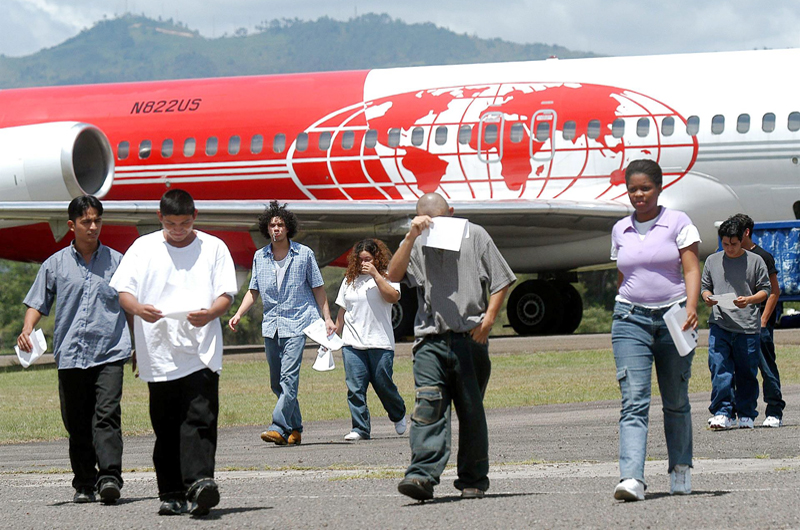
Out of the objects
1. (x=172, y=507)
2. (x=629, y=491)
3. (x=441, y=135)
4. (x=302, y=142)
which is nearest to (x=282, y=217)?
(x=172, y=507)

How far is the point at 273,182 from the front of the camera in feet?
72.1

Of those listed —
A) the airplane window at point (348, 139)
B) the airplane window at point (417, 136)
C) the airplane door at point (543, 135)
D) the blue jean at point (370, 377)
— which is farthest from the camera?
the airplane window at point (348, 139)

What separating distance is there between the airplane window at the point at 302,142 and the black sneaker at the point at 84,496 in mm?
14629

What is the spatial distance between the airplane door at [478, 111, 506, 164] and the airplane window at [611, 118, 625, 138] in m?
1.70

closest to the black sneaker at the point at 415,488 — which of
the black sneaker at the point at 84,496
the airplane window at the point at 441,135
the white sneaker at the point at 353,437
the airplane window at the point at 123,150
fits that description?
the black sneaker at the point at 84,496

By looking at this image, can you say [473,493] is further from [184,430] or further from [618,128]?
[618,128]

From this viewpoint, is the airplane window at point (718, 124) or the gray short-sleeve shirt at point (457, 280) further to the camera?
the airplane window at point (718, 124)

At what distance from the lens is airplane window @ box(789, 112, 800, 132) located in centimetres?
1872

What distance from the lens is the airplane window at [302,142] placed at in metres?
21.7

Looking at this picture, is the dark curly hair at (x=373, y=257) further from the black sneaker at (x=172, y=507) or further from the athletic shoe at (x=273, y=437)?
the black sneaker at (x=172, y=507)

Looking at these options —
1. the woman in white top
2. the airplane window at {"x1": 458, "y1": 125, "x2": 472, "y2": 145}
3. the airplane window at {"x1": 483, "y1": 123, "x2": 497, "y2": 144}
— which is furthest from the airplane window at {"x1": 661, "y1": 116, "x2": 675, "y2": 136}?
the woman in white top

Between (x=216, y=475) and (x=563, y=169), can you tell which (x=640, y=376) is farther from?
(x=563, y=169)

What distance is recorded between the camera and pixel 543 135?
2014 cm

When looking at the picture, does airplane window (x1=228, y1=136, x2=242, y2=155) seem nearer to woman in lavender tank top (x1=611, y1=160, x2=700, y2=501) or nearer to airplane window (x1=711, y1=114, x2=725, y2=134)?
airplane window (x1=711, y1=114, x2=725, y2=134)
